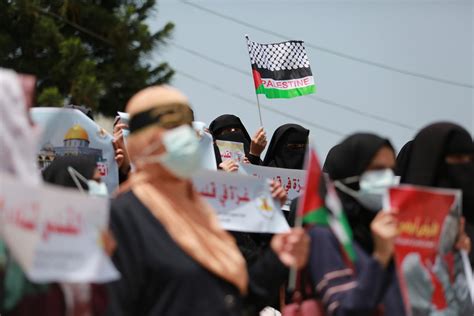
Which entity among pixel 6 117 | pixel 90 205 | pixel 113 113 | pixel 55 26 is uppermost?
pixel 6 117

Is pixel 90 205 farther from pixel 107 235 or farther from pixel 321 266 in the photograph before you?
pixel 321 266

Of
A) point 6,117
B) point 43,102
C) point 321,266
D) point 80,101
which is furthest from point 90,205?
point 80,101

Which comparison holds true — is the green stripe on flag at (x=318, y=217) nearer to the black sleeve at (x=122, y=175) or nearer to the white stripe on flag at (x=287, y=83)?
the black sleeve at (x=122, y=175)

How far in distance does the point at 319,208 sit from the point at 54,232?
1278mm

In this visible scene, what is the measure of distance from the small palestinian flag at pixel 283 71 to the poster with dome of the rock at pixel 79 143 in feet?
6.58

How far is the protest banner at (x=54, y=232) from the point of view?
4.36 m

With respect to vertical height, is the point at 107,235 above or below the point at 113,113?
above

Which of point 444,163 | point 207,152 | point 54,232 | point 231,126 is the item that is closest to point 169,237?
point 54,232

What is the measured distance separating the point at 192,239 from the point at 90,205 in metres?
0.48

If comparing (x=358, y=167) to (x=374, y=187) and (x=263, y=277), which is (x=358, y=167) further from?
(x=263, y=277)

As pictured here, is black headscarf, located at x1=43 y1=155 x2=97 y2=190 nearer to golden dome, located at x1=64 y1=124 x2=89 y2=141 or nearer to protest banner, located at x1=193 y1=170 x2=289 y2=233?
protest banner, located at x1=193 y1=170 x2=289 y2=233

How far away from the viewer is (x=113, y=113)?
95.5 feet

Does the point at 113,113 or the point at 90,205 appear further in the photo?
the point at 113,113

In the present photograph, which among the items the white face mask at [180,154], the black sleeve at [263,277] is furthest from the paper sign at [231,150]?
the white face mask at [180,154]
